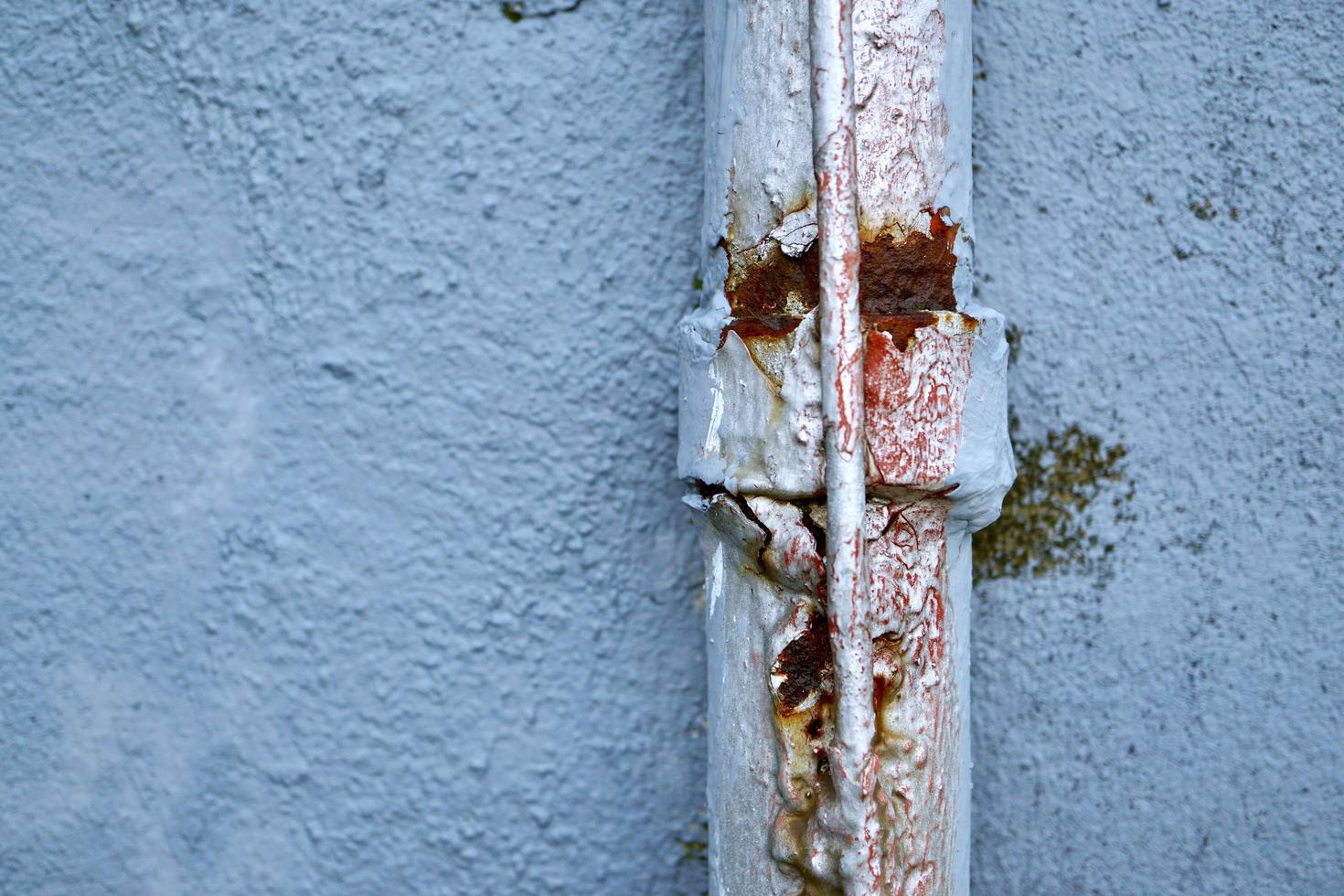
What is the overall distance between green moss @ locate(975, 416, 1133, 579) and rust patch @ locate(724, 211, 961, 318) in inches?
8.5

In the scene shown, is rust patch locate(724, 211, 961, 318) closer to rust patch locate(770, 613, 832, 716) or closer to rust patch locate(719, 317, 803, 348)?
rust patch locate(719, 317, 803, 348)

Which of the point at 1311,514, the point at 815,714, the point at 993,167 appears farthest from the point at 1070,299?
the point at 815,714

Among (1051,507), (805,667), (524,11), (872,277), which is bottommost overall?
(805,667)

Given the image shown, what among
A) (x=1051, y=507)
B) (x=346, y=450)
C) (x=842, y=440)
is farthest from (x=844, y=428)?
(x=346, y=450)

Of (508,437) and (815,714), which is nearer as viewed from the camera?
(815,714)

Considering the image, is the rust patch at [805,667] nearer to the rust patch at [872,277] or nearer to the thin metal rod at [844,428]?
the thin metal rod at [844,428]

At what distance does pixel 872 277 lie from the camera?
1.82ft

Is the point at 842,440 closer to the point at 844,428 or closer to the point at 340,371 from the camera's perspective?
the point at 844,428

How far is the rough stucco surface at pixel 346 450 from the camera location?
0.73 meters

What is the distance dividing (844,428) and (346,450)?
443mm

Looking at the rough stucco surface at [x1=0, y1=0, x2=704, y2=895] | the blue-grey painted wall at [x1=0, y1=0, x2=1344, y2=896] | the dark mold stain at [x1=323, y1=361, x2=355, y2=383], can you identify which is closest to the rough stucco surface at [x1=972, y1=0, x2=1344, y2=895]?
the blue-grey painted wall at [x1=0, y1=0, x2=1344, y2=896]

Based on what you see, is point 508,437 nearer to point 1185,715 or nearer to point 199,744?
point 199,744

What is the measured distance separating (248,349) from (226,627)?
237mm

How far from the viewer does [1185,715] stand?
0.73m
